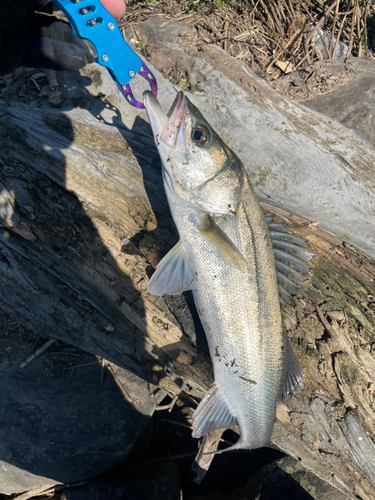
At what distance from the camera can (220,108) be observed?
397 centimetres

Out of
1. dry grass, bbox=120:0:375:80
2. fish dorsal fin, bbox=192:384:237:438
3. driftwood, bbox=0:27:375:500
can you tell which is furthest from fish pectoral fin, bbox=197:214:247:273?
dry grass, bbox=120:0:375:80

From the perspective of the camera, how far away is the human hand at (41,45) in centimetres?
330

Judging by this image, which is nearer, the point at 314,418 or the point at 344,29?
the point at 314,418

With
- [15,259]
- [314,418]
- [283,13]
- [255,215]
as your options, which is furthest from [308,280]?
[283,13]

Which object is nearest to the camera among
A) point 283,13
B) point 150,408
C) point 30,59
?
point 30,59

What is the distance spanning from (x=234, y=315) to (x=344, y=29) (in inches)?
217

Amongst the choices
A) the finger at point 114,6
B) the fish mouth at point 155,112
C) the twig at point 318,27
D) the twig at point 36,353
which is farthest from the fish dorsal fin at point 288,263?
the twig at point 318,27

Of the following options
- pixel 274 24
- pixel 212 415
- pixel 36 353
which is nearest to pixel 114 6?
pixel 274 24

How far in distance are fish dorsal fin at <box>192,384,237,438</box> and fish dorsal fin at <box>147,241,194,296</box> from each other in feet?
3.38

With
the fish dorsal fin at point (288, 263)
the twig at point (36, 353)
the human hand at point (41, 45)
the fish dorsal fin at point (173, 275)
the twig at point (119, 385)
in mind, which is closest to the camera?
the fish dorsal fin at point (173, 275)

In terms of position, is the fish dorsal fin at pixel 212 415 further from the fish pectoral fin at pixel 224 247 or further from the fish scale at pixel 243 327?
the fish pectoral fin at pixel 224 247

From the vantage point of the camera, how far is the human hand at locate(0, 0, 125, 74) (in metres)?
3.30

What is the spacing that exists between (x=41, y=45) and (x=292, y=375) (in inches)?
179

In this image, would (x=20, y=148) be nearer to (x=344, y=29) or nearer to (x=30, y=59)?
(x=30, y=59)
